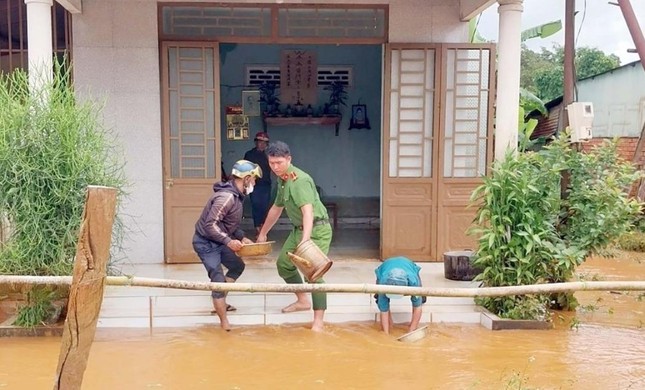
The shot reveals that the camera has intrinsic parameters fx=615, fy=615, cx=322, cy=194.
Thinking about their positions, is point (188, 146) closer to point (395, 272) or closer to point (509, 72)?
point (395, 272)

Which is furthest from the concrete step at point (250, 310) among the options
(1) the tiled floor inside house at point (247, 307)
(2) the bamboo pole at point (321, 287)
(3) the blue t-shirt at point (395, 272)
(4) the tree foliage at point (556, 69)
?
(4) the tree foliage at point (556, 69)

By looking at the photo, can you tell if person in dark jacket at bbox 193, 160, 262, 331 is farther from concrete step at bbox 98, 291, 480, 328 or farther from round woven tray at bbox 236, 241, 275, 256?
concrete step at bbox 98, 291, 480, 328

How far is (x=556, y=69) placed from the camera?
22.5 meters

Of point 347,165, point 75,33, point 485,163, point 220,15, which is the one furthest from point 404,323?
point 347,165

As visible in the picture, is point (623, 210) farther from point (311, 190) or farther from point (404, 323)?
point (311, 190)

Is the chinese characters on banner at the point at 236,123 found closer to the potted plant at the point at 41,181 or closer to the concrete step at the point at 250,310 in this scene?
the concrete step at the point at 250,310

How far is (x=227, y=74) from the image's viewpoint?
36.2ft

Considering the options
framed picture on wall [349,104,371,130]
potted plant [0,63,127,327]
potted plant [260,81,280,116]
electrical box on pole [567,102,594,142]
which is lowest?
potted plant [0,63,127,327]

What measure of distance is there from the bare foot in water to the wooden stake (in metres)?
3.03

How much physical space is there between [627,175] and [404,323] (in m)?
2.39

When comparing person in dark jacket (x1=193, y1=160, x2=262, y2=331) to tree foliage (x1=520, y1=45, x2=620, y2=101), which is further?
tree foliage (x1=520, y1=45, x2=620, y2=101)

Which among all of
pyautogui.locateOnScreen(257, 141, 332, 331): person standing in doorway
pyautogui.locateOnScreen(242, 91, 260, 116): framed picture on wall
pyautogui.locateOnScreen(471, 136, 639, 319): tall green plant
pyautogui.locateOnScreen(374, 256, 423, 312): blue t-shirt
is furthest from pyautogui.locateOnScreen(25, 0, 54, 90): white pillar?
pyautogui.locateOnScreen(242, 91, 260, 116): framed picture on wall

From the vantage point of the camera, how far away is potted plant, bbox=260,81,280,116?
1095 cm

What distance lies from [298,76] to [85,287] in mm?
8378
